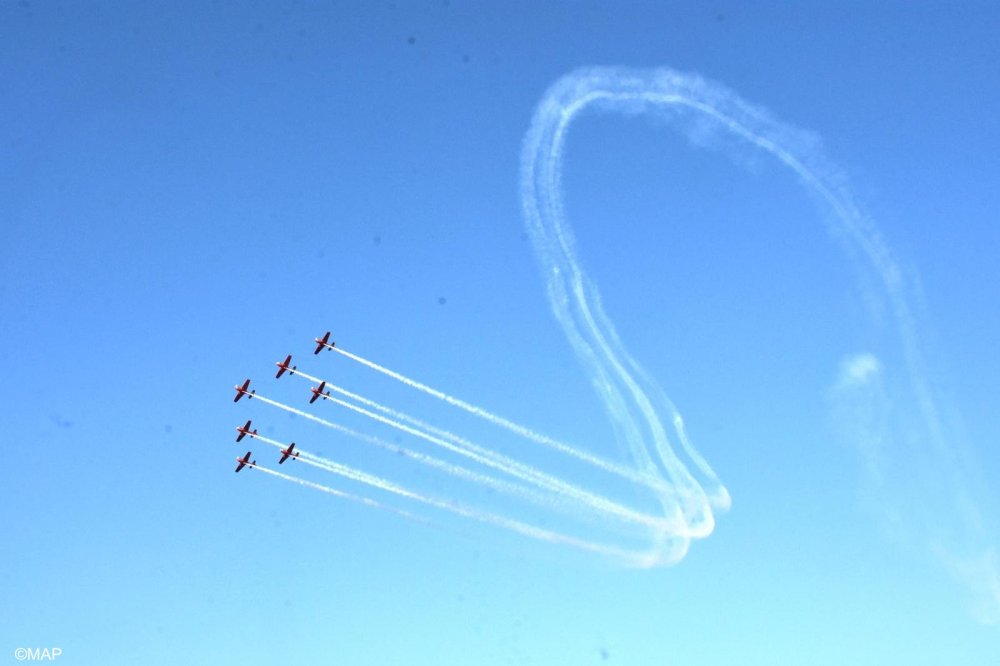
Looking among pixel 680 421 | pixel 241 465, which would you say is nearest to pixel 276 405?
pixel 241 465

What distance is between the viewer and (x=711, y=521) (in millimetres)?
81938

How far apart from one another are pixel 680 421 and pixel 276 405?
122 feet

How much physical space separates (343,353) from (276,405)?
9111 mm

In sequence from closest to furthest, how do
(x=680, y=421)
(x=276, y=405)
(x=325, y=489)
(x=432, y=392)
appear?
(x=680, y=421) → (x=432, y=392) → (x=325, y=489) → (x=276, y=405)

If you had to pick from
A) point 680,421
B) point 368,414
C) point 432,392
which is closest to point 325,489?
point 368,414

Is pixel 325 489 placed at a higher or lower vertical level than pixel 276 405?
lower

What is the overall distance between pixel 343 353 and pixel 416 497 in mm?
15032

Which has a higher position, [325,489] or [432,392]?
[432,392]

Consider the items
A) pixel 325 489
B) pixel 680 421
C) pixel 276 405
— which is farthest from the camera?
pixel 276 405

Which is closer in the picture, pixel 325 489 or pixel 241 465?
pixel 325 489

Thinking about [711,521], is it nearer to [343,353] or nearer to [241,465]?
[343,353]

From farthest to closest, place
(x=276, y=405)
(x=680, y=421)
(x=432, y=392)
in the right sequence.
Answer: (x=276, y=405) < (x=432, y=392) < (x=680, y=421)

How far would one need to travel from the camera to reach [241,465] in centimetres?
10431

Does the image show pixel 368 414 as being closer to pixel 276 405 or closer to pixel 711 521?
pixel 276 405
